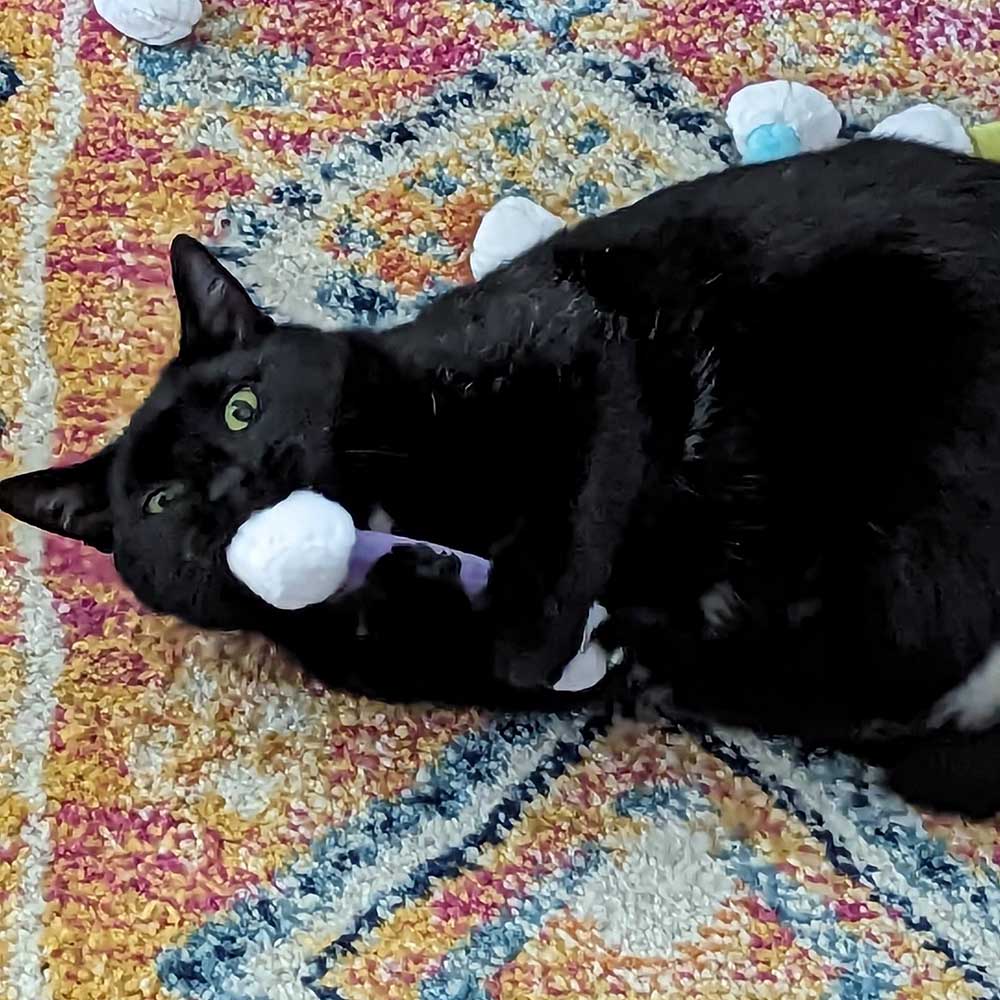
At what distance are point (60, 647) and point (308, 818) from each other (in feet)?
0.90

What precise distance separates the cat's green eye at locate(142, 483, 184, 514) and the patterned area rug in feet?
0.75

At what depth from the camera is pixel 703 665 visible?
3.75 ft

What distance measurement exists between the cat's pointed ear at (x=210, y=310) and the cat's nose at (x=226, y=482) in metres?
0.12

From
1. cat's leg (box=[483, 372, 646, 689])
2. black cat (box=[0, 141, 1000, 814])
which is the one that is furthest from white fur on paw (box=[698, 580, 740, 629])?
cat's leg (box=[483, 372, 646, 689])

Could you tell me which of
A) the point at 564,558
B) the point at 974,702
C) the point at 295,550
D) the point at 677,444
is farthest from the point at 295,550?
the point at 974,702

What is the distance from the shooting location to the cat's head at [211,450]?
1.00m

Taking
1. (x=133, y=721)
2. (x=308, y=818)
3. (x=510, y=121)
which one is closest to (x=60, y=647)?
(x=133, y=721)

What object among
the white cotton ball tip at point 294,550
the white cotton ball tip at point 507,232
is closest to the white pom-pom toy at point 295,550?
the white cotton ball tip at point 294,550

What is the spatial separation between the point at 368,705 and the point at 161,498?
286 mm

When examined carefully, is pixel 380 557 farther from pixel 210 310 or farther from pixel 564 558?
pixel 210 310

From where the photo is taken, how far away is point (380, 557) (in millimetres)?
1040

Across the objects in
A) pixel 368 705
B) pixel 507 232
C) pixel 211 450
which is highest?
pixel 507 232

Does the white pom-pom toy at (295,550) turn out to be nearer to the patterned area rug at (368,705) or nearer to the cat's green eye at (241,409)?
the cat's green eye at (241,409)

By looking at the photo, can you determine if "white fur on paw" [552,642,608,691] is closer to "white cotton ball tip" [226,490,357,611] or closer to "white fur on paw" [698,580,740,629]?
"white fur on paw" [698,580,740,629]
